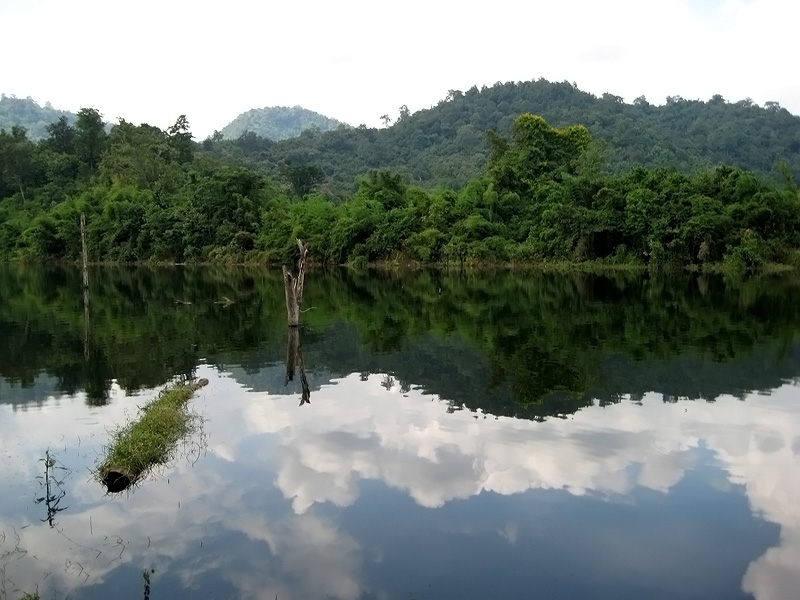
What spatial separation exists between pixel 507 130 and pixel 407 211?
6731cm

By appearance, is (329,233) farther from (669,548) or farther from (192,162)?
(669,548)

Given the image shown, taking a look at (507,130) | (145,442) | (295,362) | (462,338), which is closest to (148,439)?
(145,442)

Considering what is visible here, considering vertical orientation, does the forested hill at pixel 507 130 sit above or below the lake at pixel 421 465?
above

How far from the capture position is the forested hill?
88000 millimetres

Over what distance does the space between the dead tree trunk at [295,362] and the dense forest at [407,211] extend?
89.9 ft

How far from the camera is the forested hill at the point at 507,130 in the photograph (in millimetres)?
88000

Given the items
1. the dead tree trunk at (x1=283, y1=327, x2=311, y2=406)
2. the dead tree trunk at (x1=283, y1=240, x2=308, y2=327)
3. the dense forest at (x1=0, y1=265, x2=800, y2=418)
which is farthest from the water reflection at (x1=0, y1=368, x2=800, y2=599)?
the dead tree trunk at (x1=283, y1=240, x2=308, y2=327)

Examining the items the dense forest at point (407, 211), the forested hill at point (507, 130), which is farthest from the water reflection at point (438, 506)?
the forested hill at point (507, 130)

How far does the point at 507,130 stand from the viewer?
113438 mm

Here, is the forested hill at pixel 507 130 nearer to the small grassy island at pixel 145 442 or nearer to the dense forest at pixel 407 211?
the dense forest at pixel 407 211

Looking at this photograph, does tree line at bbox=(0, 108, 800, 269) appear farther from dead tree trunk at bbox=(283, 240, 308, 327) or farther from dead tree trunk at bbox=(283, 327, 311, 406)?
dead tree trunk at bbox=(283, 327, 311, 406)

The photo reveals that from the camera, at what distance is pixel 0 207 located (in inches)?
2899

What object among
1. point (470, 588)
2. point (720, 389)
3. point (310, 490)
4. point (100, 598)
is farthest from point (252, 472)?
point (720, 389)

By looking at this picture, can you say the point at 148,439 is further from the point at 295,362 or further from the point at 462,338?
the point at 462,338
